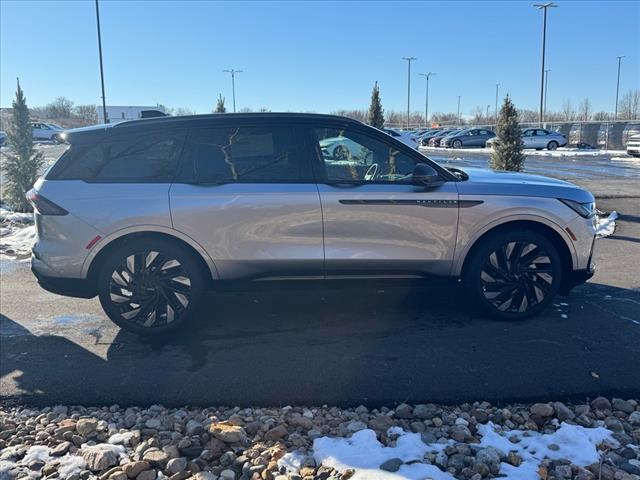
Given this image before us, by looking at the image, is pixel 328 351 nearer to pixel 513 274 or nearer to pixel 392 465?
pixel 392 465

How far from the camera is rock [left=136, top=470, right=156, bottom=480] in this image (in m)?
2.89

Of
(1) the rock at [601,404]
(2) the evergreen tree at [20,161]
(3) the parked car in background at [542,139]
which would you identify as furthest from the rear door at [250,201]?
(3) the parked car in background at [542,139]

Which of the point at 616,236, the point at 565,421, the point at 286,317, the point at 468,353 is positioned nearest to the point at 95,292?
the point at 286,317

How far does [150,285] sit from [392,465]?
8.75 feet

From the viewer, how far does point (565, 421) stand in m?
3.41

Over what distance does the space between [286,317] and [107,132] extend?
2299 millimetres

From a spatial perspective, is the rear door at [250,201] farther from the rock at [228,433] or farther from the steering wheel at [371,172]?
the rock at [228,433]

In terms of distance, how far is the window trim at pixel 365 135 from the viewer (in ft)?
15.6

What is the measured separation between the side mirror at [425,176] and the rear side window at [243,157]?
34.8 inches

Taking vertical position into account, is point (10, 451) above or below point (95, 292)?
below

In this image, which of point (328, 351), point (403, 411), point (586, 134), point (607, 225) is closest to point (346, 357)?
point (328, 351)

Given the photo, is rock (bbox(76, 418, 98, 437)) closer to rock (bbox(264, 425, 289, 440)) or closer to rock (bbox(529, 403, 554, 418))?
rock (bbox(264, 425, 289, 440))

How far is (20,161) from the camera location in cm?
1219

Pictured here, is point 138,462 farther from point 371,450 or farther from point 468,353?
point 468,353
